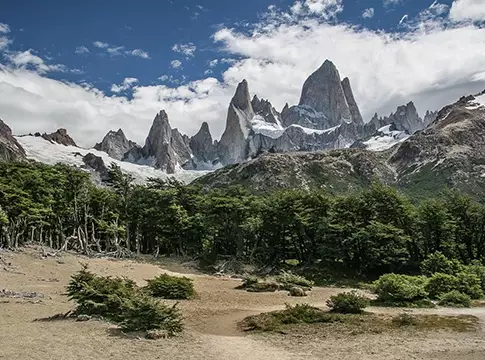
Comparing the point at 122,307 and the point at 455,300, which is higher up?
the point at 122,307

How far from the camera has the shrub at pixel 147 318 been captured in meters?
17.4

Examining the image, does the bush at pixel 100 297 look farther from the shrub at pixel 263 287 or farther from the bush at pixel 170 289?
the shrub at pixel 263 287

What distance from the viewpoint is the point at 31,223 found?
57.5 metres

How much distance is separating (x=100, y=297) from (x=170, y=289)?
8.80 m

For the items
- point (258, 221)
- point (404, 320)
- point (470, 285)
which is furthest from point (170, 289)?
point (258, 221)

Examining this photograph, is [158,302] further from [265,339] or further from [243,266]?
[243,266]

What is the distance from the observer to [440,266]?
131 feet

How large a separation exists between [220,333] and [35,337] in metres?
7.47

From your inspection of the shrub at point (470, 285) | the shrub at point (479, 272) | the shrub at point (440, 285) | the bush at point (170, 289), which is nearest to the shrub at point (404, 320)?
the shrub at point (440, 285)

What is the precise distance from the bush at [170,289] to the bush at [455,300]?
650 inches

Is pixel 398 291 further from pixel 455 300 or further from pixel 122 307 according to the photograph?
pixel 122 307

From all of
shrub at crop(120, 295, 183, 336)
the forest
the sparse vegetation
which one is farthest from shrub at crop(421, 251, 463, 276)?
shrub at crop(120, 295, 183, 336)

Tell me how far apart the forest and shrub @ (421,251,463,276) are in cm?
430

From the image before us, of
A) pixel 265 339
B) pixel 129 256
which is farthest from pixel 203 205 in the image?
pixel 265 339
